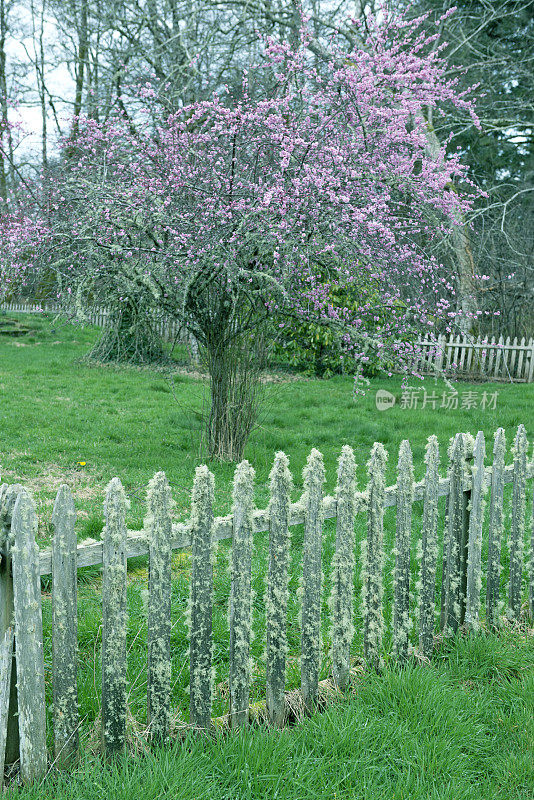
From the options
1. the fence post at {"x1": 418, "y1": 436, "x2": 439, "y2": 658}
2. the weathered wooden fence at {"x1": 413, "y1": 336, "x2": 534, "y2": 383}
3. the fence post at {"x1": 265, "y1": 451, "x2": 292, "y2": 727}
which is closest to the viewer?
the fence post at {"x1": 265, "y1": 451, "x2": 292, "y2": 727}

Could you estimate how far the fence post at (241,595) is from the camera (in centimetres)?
260

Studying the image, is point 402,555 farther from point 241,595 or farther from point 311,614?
point 241,595

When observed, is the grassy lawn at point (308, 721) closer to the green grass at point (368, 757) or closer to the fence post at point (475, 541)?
the green grass at point (368, 757)

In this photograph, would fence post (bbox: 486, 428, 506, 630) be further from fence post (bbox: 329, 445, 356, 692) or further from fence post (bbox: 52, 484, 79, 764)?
fence post (bbox: 52, 484, 79, 764)

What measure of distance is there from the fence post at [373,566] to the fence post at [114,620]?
4.32 feet

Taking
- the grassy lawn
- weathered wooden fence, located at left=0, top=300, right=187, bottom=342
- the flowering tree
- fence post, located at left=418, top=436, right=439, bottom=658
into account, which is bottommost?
the grassy lawn

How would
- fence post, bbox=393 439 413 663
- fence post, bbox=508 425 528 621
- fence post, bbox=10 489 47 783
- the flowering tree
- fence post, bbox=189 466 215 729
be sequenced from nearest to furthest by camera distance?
fence post, bbox=10 489 47 783 < fence post, bbox=189 466 215 729 < fence post, bbox=393 439 413 663 < fence post, bbox=508 425 528 621 < the flowering tree

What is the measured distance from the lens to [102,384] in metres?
13.2

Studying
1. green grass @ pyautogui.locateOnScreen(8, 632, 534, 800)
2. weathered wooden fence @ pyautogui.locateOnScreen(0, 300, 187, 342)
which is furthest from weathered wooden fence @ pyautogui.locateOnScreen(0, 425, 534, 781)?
weathered wooden fence @ pyautogui.locateOnScreen(0, 300, 187, 342)

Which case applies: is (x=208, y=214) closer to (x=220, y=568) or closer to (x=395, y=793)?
(x=220, y=568)

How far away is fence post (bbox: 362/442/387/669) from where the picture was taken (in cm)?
317

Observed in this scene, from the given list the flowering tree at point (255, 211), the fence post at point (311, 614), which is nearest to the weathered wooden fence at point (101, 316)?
the flowering tree at point (255, 211)

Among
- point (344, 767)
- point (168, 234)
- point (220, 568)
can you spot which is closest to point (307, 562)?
point (344, 767)

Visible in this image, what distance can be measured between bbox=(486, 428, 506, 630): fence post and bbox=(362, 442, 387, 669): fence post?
1.02 meters
